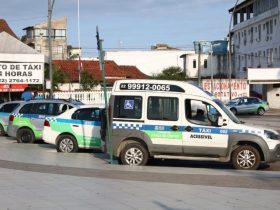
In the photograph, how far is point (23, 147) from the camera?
19656 mm

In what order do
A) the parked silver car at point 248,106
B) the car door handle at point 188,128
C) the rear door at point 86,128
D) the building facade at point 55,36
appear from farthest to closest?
the building facade at point 55,36, the parked silver car at point 248,106, the rear door at point 86,128, the car door handle at point 188,128

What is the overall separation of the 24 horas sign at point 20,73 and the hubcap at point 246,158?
59.3ft

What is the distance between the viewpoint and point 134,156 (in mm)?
14836

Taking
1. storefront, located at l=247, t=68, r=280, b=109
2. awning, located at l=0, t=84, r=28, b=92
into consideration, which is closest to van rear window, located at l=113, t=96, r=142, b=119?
awning, located at l=0, t=84, r=28, b=92

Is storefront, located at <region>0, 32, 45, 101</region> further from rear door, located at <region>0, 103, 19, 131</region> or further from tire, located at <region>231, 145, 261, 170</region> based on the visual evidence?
tire, located at <region>231, 145, 261, 170</region>

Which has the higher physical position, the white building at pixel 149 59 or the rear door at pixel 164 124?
the white building at pixel 149 59

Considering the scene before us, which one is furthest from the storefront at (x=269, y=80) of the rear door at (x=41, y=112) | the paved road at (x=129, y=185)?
the paved road at (x=129, y=185)

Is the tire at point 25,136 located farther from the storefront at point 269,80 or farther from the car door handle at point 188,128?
the storefront at point 269,80

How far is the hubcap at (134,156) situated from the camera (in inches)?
583

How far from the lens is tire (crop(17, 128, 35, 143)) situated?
2092 centimetres

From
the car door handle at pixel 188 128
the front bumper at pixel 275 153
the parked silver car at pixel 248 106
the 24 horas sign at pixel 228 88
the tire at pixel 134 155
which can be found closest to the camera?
the front bumper at pixel 275 153

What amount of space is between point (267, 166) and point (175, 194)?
5.78 metres

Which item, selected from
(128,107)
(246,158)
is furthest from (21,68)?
(246,158)

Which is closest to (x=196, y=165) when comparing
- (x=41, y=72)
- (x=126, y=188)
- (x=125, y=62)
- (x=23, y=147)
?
(x=126, y=188)
